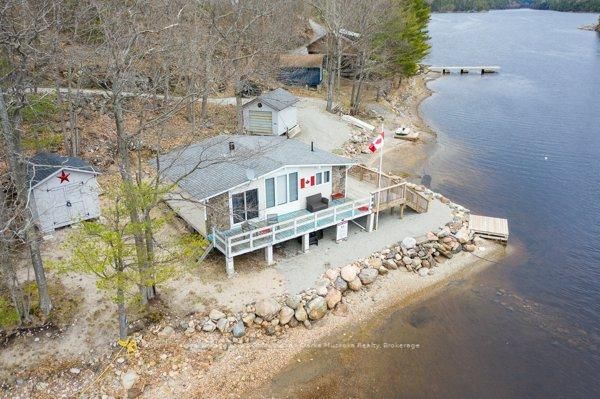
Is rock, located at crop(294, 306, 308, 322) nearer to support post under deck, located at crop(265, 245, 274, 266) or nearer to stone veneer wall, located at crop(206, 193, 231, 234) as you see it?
support post under deck, located at crop(265, 245, 274, 266)

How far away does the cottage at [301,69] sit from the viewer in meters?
44.7

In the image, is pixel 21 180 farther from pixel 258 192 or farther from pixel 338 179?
pixel 338 179

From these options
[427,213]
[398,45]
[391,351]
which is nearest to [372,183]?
[427,213]

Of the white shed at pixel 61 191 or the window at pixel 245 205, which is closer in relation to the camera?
the window at pixel 245 205

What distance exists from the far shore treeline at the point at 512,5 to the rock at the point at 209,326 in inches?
5250

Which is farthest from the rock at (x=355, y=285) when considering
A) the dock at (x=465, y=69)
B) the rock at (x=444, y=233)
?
the dock at (x=465, y=69)

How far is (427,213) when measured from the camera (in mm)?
24547

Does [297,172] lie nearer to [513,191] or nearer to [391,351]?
[391,351]

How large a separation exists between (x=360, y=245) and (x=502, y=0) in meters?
197

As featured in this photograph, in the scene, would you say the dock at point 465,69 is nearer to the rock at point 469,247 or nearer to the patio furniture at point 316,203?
the rock at point 469,247

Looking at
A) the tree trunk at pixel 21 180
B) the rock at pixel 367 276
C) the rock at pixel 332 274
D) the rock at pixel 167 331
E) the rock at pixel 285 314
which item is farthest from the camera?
the rock at pixel 367 276

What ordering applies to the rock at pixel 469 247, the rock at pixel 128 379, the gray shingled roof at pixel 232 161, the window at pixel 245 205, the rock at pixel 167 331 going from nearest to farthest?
1. the rock at pixel 128 379
2. the rock at pixel 167 331
3. the gray shingled roof at pixel 232 161
4. the window at pixel 245 205
5. the rock at pixel 469 247

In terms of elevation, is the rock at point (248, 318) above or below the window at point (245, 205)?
below

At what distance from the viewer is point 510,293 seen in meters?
20.2
